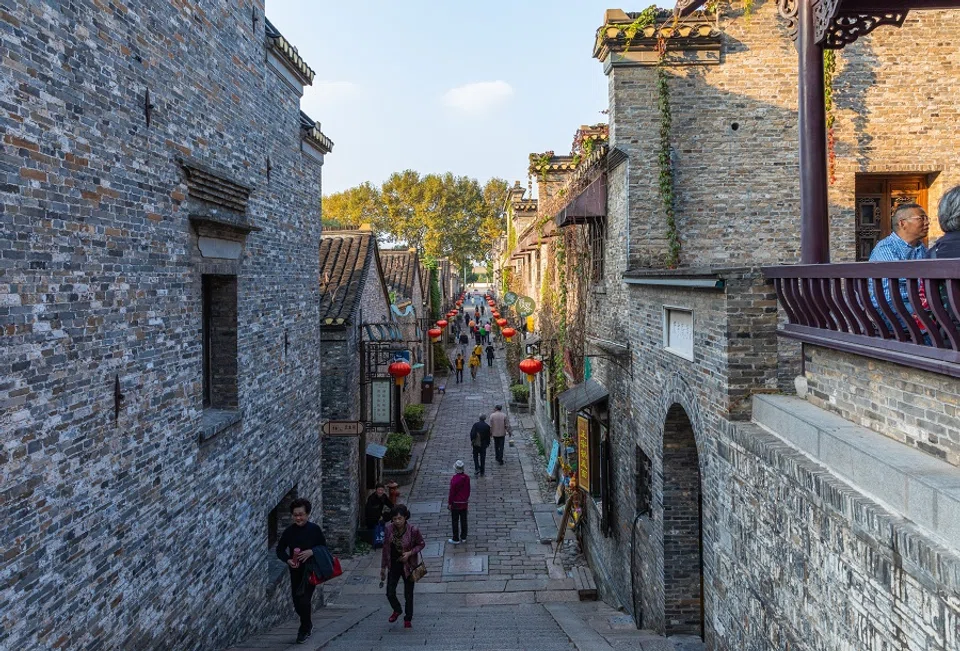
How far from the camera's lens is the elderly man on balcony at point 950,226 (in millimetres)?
3645

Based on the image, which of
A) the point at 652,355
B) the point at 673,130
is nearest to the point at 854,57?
the point at 673,130

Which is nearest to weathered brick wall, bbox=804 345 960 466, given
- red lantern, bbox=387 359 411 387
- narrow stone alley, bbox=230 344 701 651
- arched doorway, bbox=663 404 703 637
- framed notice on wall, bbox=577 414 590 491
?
arched doorway, bbox=663 404 703 637

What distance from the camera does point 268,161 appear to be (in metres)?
9.05

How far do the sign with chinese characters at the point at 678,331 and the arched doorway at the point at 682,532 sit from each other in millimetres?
925

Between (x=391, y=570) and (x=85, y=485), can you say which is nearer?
(x=85, y=485)

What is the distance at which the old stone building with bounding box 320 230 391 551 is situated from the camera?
12867 mm

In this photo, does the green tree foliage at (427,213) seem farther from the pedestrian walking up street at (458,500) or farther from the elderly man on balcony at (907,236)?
the elderly man on balcony at (907,236)

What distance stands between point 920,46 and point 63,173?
1123 cm

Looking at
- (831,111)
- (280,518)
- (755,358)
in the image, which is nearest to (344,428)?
(280,518)

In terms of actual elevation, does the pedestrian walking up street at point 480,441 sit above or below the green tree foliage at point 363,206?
below

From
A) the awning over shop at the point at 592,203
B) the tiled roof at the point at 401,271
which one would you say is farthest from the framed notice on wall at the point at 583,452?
the tiled roof at the point at 401,271

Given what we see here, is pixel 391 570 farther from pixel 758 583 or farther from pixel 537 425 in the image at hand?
pixel 537 425

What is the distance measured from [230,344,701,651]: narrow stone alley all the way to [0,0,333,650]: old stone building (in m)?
1.52

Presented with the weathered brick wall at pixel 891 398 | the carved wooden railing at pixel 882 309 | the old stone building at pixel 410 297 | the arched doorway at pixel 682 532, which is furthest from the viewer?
the old stone building at pixel 410 297
